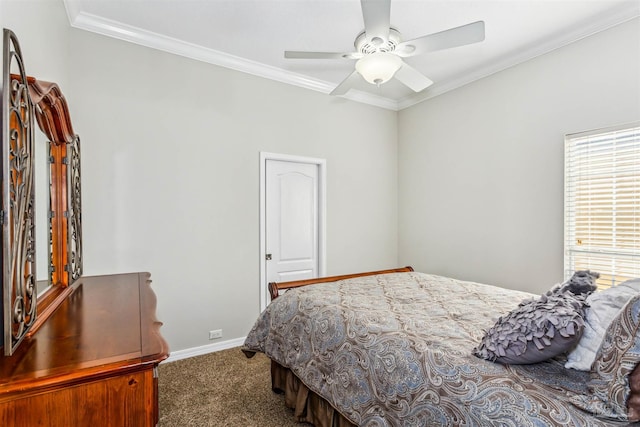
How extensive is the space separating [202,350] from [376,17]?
10.2 feet

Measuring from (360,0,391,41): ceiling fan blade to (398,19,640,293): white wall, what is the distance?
184 cm

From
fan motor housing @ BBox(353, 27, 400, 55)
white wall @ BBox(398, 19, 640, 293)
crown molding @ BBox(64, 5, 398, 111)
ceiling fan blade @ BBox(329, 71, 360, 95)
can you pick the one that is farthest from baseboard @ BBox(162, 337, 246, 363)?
fan motor housing @ BBox(353, 27, 400, 55)

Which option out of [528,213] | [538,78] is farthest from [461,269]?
[538,78]

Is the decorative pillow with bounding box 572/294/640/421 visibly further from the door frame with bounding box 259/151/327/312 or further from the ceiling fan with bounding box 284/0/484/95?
the door frame with bounding box 259/151/327/312

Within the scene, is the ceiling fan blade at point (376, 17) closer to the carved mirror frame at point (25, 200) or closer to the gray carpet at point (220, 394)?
the carved mirror frame at point (25, 200)

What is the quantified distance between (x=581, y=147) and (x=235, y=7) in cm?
302

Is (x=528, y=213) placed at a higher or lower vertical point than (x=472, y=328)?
higher

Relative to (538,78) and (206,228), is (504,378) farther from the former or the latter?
(538,78)

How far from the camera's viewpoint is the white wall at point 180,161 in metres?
2.73

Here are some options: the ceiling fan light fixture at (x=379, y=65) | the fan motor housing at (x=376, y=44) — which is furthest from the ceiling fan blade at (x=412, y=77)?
the ceiling fan light fixture at (x=379, y=65)

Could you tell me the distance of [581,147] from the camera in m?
2.83

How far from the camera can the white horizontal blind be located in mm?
2545

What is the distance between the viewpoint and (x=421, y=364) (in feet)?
4.47

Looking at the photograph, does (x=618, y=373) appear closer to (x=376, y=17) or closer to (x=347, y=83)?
(x=376, y=17)
